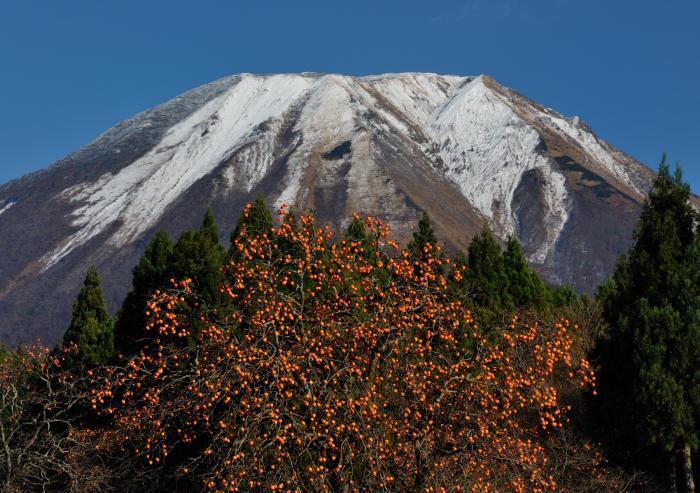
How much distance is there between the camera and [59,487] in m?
22.8

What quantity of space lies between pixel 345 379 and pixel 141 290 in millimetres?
17957

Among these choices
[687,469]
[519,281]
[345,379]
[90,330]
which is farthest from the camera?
[519,281]

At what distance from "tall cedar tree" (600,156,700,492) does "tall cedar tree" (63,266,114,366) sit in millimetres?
19342

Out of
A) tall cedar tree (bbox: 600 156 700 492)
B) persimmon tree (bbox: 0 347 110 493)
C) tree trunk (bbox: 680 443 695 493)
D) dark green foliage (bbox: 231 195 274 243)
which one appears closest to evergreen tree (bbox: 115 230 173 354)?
persimmon tree (bbox: 0 347 110 493)

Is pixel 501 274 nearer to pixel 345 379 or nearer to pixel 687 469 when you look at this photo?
pixel 687 469

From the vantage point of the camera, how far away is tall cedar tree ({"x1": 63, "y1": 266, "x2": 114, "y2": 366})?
2641cm

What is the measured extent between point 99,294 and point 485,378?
871 inches

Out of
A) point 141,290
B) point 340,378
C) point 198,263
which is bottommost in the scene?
point 340,378

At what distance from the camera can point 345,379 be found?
10258 mm

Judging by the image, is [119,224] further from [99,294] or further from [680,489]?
[680,489]

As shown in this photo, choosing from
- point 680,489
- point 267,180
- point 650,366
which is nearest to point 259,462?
point 650,366

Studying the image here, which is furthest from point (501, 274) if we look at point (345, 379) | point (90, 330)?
point (345, 379)

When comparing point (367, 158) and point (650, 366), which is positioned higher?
point (367, 158)

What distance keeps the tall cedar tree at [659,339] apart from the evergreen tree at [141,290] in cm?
1565
